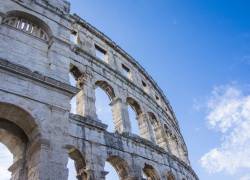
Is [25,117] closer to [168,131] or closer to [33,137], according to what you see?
[33,137]

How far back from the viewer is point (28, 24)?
963 centimetres

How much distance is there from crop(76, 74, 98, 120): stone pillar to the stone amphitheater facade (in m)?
0.04

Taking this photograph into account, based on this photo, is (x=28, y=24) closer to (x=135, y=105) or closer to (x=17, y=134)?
(x=17, y=134)

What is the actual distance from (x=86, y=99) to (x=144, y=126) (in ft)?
13.5

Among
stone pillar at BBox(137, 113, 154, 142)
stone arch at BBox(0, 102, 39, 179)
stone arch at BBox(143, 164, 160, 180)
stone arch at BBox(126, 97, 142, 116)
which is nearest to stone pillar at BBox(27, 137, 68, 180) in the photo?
stone arch at BBox(0, 102, 39, 179)

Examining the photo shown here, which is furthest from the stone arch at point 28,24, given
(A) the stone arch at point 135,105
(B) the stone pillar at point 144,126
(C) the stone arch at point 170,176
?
(C) the stone arch at point 170,176

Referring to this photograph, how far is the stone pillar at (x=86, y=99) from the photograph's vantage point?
1059cm

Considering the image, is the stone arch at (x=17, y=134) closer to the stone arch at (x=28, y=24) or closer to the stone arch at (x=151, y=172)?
the stone arch at (x=28, y=24)

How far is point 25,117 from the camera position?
23.9ft

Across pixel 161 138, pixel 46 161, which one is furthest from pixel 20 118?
pixel 161 138

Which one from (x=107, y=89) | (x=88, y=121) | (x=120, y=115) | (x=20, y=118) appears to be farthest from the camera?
(x=107, y=89)

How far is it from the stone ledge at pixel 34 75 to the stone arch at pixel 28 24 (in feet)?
6.93

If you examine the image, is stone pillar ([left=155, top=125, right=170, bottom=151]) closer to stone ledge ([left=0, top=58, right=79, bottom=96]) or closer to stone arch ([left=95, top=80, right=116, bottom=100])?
stone arch ([left=95, top=80, right=116, bottom=100])

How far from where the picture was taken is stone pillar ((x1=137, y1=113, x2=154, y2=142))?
1356cm
